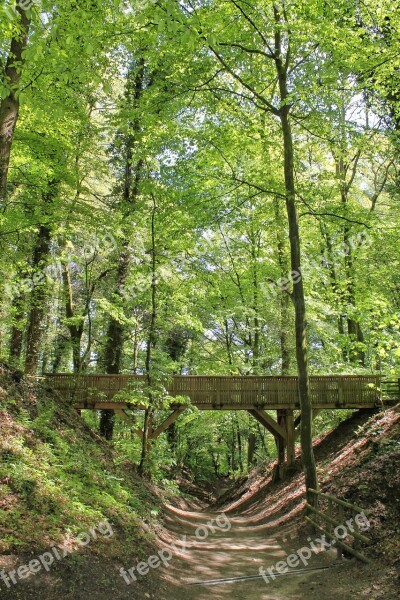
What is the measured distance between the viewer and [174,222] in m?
10.5

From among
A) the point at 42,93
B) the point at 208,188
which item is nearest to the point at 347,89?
the point at 208,188

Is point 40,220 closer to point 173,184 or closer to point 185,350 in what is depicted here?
point 173,184

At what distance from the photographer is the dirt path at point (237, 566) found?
20.0ft

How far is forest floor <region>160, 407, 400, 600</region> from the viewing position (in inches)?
231

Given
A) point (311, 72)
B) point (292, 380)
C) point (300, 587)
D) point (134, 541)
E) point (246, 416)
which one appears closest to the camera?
point (300, 587)

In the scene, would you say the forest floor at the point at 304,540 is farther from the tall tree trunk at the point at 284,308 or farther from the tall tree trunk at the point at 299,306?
the tall tree trunk at the point at 284,308

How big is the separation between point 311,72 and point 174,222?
4.29 meters
